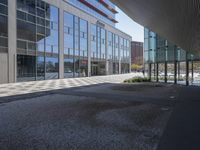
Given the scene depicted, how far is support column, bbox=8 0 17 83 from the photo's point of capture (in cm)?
2275

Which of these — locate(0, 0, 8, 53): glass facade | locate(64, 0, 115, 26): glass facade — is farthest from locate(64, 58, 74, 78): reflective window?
locate(64, 0, 115, 26): glass facade

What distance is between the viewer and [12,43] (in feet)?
75.9

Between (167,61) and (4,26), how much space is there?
20281mm

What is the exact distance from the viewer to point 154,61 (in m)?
26.3

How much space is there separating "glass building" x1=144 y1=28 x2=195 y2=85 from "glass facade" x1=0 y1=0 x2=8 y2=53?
1733cm

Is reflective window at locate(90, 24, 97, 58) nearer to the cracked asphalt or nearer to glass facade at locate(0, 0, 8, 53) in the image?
glass facade at locate(0, 0, 8, 53)

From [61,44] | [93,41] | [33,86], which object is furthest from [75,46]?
[33,86]

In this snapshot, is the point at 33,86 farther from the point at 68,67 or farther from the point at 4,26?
the point at 68,67

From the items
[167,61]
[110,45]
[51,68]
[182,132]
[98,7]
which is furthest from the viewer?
[98,7]

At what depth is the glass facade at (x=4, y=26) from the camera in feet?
71.6

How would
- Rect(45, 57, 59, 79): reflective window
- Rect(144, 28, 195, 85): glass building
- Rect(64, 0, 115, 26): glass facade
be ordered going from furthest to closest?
1. Rect(64, 0, 115, 26): glass facade
2. Rect(45, 57, 59, 79): reflective window
3. Rect(144, 28, 195, 85): glass building

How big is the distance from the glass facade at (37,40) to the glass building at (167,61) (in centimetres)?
1448

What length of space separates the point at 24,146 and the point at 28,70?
2210 cm

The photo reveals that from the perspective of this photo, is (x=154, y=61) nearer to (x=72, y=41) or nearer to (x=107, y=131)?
(x=72, y=41)
